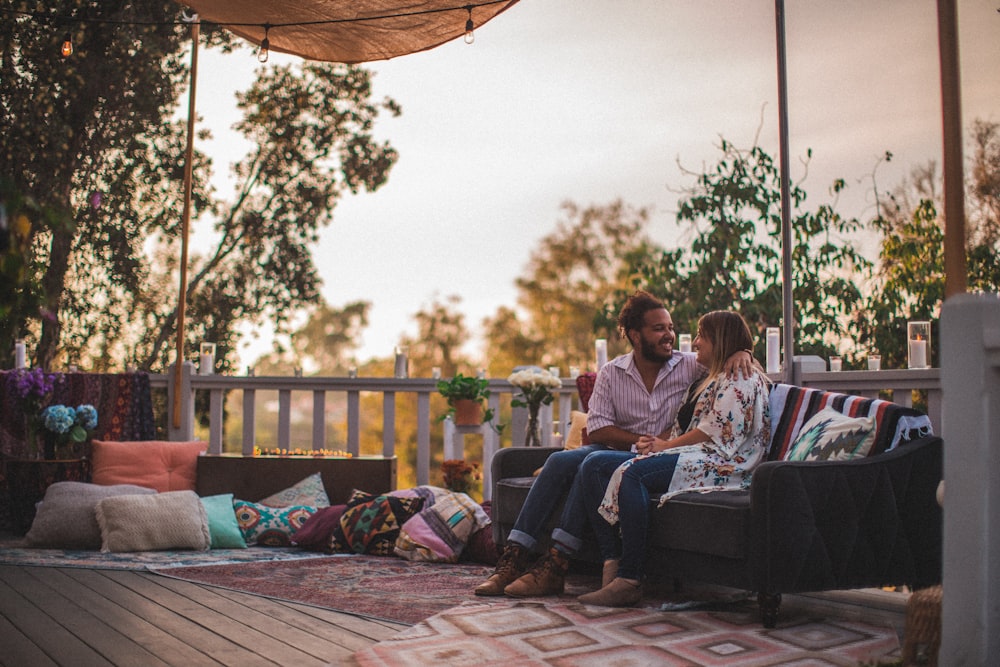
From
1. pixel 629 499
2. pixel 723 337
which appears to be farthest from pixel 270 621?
pixel 723 337

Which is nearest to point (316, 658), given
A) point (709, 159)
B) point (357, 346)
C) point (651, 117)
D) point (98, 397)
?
point (98, 397)

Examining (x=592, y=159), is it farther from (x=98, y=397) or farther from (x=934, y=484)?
(x=934, y=484)

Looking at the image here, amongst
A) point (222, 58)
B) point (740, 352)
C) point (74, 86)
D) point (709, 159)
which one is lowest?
point (740, 352)

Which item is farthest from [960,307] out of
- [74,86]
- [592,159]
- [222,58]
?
[592,159]

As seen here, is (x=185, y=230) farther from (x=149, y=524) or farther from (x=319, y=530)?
(x=319, y=530)

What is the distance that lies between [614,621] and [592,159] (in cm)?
1225

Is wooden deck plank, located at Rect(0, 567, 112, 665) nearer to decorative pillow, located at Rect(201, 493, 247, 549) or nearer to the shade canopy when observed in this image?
decorative pillow, located at Rect(201, 493, 247, 549)

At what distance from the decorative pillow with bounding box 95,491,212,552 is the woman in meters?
2.08

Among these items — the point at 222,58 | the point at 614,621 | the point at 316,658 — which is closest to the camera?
the point at 316,658

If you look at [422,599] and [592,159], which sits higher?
[592,159]

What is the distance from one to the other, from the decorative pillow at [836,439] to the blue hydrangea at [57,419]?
12.5 ft

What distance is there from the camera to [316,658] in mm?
2379

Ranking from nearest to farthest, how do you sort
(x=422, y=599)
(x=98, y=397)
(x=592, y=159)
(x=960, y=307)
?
(x=960, y=307) < (x=422, y=599) < (x=98, y=397) < (x=592, y=159)

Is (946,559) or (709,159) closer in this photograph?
(946,559)
